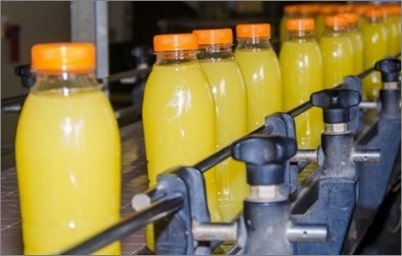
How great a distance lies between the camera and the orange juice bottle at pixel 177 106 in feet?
3.32

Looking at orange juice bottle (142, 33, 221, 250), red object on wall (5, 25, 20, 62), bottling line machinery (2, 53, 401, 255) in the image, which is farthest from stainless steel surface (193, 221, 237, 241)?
red object on wall (5, 25, 20, 62)

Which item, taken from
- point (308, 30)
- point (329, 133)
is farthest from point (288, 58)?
point (329, 133)

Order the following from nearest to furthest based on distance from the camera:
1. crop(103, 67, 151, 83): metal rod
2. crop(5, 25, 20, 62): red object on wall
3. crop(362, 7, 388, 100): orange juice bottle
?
1. crop(103, 67, 151, 83): metal rod
2. crop(362, 7, 388, 100): orange juice bottle
3. crop(5, 25, 20, 62): red object on wall

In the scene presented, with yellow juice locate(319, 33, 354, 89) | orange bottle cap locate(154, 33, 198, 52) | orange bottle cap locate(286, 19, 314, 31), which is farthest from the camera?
yellow juice locate(319, 33, 354, 89)

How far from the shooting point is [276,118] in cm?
118

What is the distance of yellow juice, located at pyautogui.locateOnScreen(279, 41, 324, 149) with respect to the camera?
1553mm

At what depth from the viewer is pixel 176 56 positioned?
1022mm

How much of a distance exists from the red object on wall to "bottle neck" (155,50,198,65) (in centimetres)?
359

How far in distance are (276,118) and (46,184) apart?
46 centimetres

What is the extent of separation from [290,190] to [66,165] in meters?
0.54

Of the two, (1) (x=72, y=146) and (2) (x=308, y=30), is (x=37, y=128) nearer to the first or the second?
(1) (x=72, y=146)

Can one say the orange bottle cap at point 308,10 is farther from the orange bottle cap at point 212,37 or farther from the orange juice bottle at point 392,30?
the orange bottle cap at point 212,37

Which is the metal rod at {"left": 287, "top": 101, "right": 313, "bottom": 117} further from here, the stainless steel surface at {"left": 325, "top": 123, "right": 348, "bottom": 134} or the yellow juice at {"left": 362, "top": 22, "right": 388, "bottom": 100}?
the yellow juice at {"left": 362, "top": 22, "right": 388, "bottom": 100}

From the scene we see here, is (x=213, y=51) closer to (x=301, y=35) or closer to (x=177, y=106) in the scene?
(x=177, y=106)
